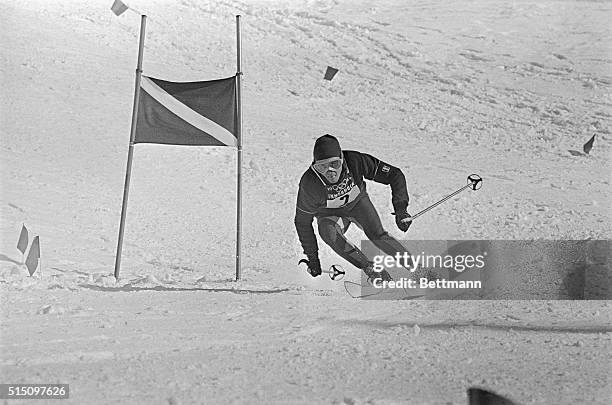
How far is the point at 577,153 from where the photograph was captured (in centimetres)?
852

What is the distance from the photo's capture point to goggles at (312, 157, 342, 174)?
14.4ft

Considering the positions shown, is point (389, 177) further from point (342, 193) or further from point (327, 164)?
point (327, 164)

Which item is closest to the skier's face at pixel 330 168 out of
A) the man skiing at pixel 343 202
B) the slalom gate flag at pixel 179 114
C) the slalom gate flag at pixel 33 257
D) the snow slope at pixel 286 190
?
the man skiing at pixel 343 202

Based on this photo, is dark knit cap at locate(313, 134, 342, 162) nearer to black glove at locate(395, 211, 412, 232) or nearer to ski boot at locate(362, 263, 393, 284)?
black glove at locate(395, 211, 412, 232)

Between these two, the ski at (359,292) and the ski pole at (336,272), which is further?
the ski pole at (336,272)

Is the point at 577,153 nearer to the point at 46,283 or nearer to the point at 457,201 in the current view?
the point at 457,201

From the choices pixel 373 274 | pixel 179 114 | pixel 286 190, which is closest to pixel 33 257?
pixel 179 114

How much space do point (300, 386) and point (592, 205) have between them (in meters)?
5.09

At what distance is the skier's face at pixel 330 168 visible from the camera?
173 inches

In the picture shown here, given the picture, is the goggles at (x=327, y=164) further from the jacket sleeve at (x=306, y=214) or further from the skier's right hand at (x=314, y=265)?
the skier's right hand at (x=314, y=265)

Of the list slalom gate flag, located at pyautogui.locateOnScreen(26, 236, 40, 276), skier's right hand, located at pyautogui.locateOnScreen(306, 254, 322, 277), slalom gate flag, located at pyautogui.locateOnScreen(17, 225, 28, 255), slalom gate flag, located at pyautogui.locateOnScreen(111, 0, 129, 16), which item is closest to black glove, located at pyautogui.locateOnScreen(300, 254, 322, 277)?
skier's right hand, located at pyautogui.locateOnScreen(306, 254, 322, 277)

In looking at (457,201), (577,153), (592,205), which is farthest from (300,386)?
(577,153)

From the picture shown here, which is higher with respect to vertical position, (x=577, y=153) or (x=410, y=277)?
(x=577, y=153)

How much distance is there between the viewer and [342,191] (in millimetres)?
4480
